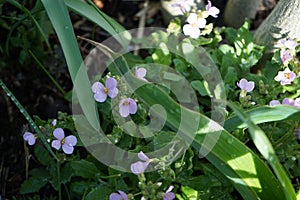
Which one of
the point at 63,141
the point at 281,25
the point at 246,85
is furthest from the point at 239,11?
the point at 63,141

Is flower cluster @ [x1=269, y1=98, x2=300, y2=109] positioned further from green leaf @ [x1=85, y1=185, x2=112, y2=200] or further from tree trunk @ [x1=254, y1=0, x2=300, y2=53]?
green leaf @ [x1=85, y1=185, x2=112, y2=200]

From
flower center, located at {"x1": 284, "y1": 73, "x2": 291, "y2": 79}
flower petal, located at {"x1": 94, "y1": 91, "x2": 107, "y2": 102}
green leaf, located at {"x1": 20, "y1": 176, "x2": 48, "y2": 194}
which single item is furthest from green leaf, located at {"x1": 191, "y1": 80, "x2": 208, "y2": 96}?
green leaf, located at {"x1": 20, "y1": 176, "x2": 48, "y2": 194}

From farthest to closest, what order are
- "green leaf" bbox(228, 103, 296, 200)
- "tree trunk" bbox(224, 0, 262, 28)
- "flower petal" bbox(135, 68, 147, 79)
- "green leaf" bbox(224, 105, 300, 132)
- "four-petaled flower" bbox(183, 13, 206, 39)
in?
"tree trunk" bbox(224, 0, 262, 28)
"four-petaled flower" bbox(183, 13, 206, 39)
"flower petal" bbox(135, 68, 147, 79)
"green leaf" bbox(224, 105, 300, 132)
"green leaf" bbox(228, 103, 296, 200)

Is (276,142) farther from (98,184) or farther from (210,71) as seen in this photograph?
(98,184)

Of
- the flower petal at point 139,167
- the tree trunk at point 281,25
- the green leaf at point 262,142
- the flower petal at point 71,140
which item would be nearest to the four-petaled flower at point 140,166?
the flower petal at point 139,167

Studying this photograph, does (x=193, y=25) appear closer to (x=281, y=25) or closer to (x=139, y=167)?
(x=281, y=25)

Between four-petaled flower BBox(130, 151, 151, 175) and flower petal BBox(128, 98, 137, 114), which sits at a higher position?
flower petal BBox(128, 98, 137, 114)

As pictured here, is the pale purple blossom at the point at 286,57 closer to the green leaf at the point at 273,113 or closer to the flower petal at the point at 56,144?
the green leaf at the point at 273,113
